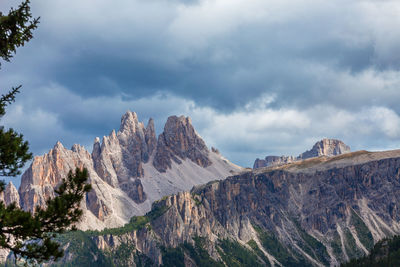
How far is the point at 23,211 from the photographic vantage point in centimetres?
3241

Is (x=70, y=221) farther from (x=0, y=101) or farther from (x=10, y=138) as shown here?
(x=0, y=101)

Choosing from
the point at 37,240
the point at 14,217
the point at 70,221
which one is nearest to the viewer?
the point at 14,217

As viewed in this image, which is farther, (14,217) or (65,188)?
(65,188)

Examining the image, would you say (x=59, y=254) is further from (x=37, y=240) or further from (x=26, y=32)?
(x=26, y=32)

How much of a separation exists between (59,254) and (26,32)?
45.7 ft

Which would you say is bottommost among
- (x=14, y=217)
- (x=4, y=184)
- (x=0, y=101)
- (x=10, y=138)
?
(x=14, y=217)

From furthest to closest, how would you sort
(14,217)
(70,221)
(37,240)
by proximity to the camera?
(37,240), (70,221), (14,217)

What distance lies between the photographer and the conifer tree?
31.7 m

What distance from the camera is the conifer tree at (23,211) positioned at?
3167 cm

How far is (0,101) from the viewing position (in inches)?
1363

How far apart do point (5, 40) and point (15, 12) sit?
1852mm

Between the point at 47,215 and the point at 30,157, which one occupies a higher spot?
the point at 30,157

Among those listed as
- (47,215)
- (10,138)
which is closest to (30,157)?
(10,138)

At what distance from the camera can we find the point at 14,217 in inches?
1229
